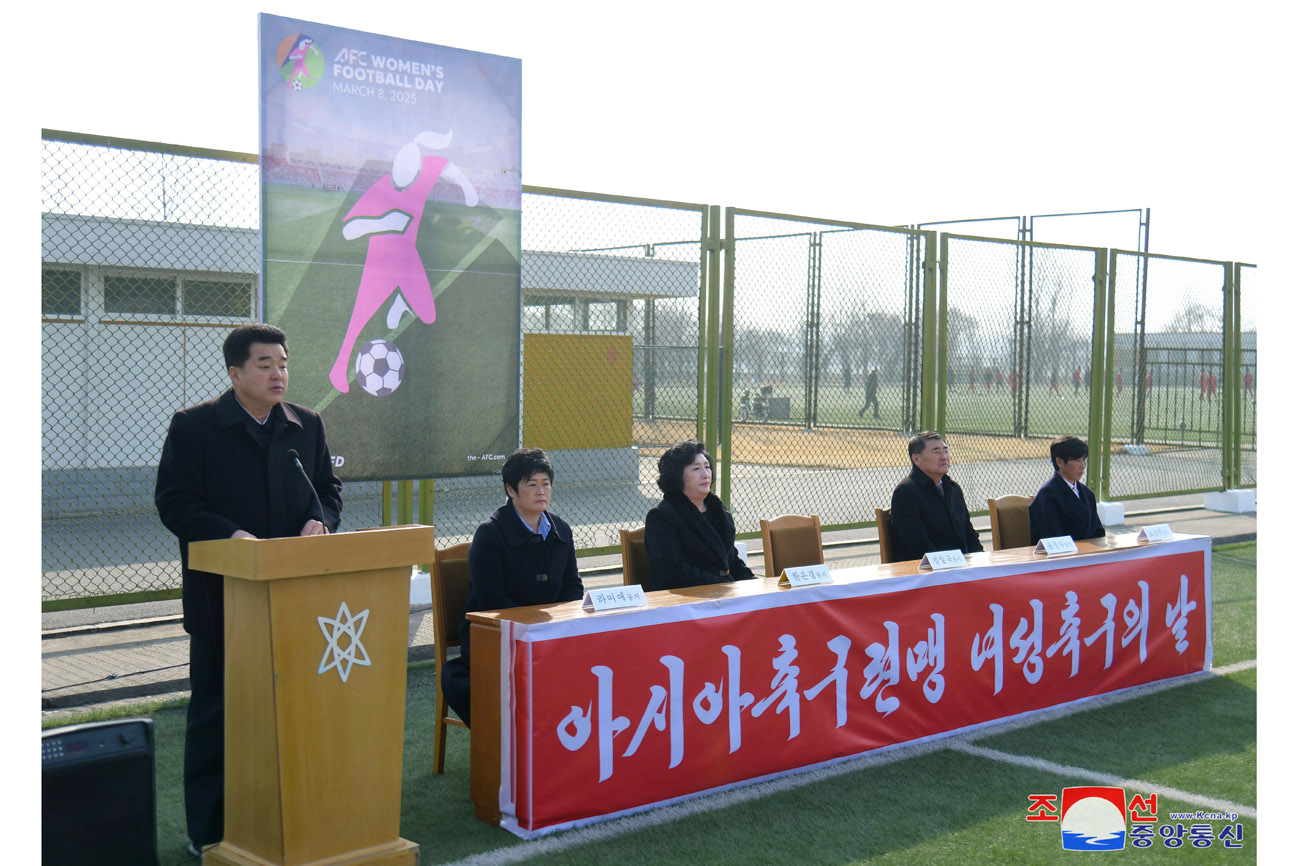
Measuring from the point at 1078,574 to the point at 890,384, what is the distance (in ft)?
11.9

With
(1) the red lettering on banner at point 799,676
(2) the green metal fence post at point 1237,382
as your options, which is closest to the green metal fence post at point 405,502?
(1) the red lettering on banner at point 799,676

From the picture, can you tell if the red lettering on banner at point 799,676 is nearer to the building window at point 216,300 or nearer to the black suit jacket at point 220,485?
the black suit jacket at point 220,485

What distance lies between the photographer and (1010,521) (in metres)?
6.82

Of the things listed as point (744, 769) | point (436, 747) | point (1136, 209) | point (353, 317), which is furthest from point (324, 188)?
point (1136, 209)

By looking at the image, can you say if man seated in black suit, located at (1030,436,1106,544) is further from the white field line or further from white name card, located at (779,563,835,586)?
white name card, located at (779,563,835,586)

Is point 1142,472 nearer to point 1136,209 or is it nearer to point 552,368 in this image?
point 552,368

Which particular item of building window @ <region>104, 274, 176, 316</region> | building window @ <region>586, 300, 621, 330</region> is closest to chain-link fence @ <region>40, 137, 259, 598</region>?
building window @ <region>104, 274, 176, 316</region>

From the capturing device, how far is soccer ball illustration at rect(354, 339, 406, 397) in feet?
19.7

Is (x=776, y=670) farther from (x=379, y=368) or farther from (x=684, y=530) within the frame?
(x=379, y=368)

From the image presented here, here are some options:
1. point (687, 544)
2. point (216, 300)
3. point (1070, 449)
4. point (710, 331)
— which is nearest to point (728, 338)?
point (710, 331)

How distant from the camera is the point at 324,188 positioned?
5680mm

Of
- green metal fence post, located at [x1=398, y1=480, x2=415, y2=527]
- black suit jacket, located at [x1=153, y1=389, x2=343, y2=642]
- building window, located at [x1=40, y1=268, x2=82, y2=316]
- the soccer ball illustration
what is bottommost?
green metal fence post, located at [x1=398, y1=480, x2=415, y2=527]

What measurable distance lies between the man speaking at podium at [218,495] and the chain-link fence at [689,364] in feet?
7.27

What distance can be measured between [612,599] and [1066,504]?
3.48m
